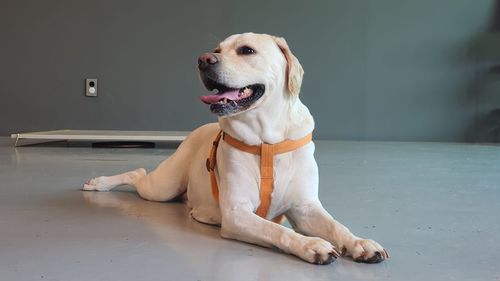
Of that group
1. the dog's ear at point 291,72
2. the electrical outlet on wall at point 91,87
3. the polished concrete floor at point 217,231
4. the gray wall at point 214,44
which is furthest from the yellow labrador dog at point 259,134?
the electrical outlet on wall at point 91,87

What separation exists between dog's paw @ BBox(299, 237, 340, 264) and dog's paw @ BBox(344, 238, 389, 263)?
1.9 inches

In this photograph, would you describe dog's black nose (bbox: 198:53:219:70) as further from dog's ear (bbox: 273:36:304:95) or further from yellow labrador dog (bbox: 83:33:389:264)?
dog's ear (bbox: 273:36:304:95)

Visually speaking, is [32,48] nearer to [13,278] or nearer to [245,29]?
[245,29]

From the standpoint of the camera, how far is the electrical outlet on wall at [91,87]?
616cm

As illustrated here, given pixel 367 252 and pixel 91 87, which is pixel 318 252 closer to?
pixel 367 252

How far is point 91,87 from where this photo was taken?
20.2 ft

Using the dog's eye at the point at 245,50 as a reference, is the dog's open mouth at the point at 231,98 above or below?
below

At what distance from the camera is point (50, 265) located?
53.5 inches

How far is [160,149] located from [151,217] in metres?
2.94

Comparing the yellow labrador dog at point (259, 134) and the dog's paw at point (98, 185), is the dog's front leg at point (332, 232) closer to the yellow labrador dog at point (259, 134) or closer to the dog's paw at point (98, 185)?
the yellow labrador dog at point (259, 134)

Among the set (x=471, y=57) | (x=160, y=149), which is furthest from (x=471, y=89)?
(x=160, y=149)

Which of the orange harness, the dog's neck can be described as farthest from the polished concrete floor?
the dog's neck

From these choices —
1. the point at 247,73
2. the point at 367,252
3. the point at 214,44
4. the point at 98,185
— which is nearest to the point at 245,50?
the point at 247,73

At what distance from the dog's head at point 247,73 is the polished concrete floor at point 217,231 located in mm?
428
